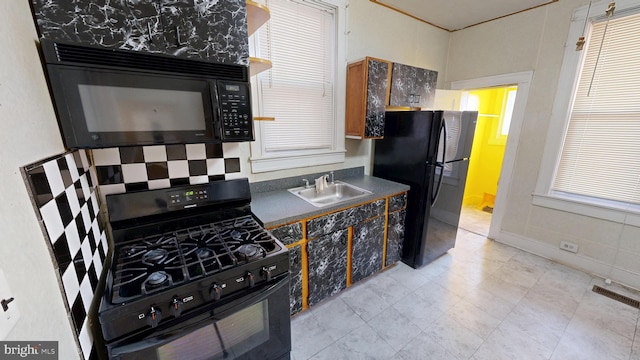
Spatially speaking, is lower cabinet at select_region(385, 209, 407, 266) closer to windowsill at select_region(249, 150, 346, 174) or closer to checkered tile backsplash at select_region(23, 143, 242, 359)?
windowsill at select_region(249, 150, 346, 174)

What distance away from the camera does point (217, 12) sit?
42.6 inches

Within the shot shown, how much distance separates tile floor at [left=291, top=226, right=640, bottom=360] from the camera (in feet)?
5.08

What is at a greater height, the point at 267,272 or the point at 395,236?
the point at 267,272

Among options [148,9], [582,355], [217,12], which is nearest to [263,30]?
[217,12]

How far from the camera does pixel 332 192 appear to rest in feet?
7.53

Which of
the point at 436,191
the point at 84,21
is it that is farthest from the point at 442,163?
the point at 84,21

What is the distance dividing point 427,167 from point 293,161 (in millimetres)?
1221

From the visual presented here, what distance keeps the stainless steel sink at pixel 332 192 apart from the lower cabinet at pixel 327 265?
39 centimetres

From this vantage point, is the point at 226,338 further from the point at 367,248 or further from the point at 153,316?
the point at 367,248

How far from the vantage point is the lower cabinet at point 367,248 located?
1.95 m

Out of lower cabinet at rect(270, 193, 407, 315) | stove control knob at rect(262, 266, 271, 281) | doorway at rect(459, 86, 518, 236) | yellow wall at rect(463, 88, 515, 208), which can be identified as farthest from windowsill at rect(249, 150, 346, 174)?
yellow wall at rect(463, 88, 515, 208)

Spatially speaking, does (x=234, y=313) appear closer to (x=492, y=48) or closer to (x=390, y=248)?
(x=390, y=248)

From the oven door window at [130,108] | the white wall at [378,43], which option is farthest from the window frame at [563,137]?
the oven door window at [130,108]

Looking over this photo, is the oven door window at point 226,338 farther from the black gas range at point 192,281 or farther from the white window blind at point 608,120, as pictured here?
the white window blind at point 608,120
